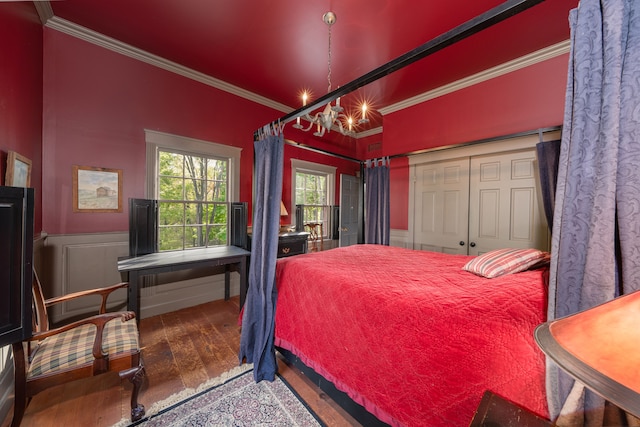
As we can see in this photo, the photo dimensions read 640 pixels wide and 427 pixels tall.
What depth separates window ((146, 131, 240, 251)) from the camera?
9.95 ft

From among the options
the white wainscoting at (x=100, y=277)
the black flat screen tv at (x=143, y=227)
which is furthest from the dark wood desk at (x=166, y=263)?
the white wainscoting at (x=100, y=277)

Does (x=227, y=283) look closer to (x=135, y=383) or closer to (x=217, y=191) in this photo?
(x=217, y=191)

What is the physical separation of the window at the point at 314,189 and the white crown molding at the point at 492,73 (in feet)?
5.79

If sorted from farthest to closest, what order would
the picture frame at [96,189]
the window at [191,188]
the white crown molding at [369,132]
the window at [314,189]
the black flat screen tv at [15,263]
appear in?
the white crown molding at [369,132], the window at [314,189], the window at [191,188], the picture frame at [96,189], the black flat screen tv at [15,263]

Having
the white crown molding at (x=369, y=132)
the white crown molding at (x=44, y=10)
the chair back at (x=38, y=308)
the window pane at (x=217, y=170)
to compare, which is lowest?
the chair back at (x=38, y=308)

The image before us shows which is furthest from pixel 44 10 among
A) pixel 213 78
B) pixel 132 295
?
pixel 132 295

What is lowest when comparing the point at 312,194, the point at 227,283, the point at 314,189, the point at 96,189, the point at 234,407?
the point at 234,407

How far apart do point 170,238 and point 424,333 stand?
3.14m

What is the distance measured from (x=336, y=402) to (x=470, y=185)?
299 centimetres

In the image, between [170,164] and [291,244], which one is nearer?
[170,164]

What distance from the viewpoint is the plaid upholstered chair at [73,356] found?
1.23 meters

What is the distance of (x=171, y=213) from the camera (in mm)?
3146

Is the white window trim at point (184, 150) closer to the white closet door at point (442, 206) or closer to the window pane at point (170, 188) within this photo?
the window pane at point (170, 188)

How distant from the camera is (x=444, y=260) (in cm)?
225
